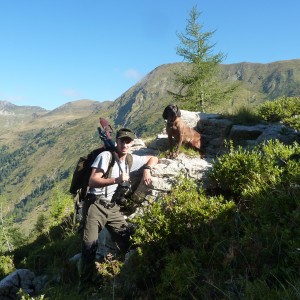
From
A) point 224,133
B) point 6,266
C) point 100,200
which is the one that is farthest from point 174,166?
point 6,266

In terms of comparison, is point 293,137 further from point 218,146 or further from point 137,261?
point 137,261

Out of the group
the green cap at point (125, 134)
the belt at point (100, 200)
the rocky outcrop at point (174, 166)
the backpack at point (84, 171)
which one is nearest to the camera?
the green cap at point (125, 134)

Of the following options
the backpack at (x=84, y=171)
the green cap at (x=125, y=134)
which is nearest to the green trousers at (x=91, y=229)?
the backpack at (x=84, y=171)

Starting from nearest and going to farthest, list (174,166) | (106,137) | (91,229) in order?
1. (91,229)
2. (106,137)
3. (174,166)

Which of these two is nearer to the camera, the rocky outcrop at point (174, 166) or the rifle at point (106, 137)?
the rifle at point (106, 137)

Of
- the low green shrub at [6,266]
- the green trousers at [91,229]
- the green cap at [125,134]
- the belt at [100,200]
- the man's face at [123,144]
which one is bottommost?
the low green shrub at [6,266]

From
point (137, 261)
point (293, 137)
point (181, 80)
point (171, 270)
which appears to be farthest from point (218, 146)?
point (181, 80)

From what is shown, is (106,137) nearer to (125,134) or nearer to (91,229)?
(125,134)

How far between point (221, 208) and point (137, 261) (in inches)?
67.7

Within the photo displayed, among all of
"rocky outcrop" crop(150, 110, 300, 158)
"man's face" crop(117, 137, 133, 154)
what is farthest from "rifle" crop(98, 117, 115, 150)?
"rocky outcrop" crop(150, 110, 300, 158)

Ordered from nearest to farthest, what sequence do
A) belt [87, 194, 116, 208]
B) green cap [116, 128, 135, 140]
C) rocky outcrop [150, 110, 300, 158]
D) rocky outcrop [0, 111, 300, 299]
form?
green cap [116, 128, 135, 140] → belt [87, 194, 116, 208] → rocky outcrop [0, 111, 300, 299] → rocky outcrop [150, 110, 300, 158]

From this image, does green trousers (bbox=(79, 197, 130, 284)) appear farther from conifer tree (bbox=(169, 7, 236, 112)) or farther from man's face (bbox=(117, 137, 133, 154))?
conifer tree (bbox=(169, 7, 236, 112))

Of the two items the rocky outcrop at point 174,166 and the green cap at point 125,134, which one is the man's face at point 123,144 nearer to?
the green cap at point 125,134

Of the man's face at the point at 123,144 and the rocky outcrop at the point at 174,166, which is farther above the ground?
the man's face at the point at 123,144
